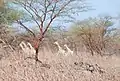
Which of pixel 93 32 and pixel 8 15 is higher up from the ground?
pixel 8 15

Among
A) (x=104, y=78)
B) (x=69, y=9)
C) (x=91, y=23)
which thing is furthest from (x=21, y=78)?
(x=91, y=23)

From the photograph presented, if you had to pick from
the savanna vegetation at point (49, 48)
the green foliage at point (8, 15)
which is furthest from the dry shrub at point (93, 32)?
the green foliage at point (8, 15)

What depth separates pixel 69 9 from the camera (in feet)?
46.5

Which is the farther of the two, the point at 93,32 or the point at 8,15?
the point at 93,32

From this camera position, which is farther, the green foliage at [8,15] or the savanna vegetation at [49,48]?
the green foliage at [8,15]

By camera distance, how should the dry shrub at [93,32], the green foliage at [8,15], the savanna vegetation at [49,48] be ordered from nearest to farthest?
the savanna vegetation at [49,48]
the green foliage at [8,15]
the dry shrub at [93,32]

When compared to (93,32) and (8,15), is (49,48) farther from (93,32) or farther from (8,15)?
(93,32)

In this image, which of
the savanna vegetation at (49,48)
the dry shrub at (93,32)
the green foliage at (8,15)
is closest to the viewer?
the savanna vegetation at (49,48)

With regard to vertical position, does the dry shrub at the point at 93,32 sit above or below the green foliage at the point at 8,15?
below

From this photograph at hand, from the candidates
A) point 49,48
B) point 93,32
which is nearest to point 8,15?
point 49,48

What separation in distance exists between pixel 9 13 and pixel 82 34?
15.4 m

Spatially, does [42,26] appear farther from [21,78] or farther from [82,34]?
[82,34]

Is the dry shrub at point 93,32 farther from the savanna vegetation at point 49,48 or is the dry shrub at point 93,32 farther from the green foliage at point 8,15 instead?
the green foliage at point 8,15

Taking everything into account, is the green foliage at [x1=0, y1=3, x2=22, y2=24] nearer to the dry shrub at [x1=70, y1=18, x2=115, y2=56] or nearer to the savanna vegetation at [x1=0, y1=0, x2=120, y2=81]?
the savanna vegetation at [x1=0, y1=0, x2=120, y2=81]
